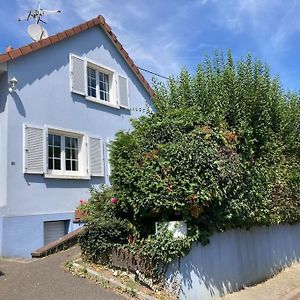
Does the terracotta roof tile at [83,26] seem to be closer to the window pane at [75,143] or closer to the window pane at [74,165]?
the window pane at [75,143]

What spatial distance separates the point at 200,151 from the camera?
263 inches

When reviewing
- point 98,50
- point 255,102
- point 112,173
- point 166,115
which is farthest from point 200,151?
point 98,50

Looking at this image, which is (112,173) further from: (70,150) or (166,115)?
(70,150)

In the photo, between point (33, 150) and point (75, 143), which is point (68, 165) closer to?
point (75, 143)

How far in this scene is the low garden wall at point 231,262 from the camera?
6.46m

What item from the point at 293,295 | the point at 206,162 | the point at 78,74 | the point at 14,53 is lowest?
the point at 293,295

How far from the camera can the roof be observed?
10.3 m

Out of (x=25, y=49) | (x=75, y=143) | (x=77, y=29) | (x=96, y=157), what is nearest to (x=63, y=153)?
(x=75, y=143)

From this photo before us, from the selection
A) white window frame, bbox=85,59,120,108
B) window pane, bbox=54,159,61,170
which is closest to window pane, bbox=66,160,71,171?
window pane, bbox=54,159,61,170

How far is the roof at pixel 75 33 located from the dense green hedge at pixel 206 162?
2.18m

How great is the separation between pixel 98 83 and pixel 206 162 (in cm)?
805

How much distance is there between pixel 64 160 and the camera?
38.3 ft

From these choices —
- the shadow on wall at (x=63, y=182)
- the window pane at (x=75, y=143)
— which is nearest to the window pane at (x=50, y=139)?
the window pane at (x=75, y=143)

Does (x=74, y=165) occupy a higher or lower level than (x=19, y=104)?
lower
